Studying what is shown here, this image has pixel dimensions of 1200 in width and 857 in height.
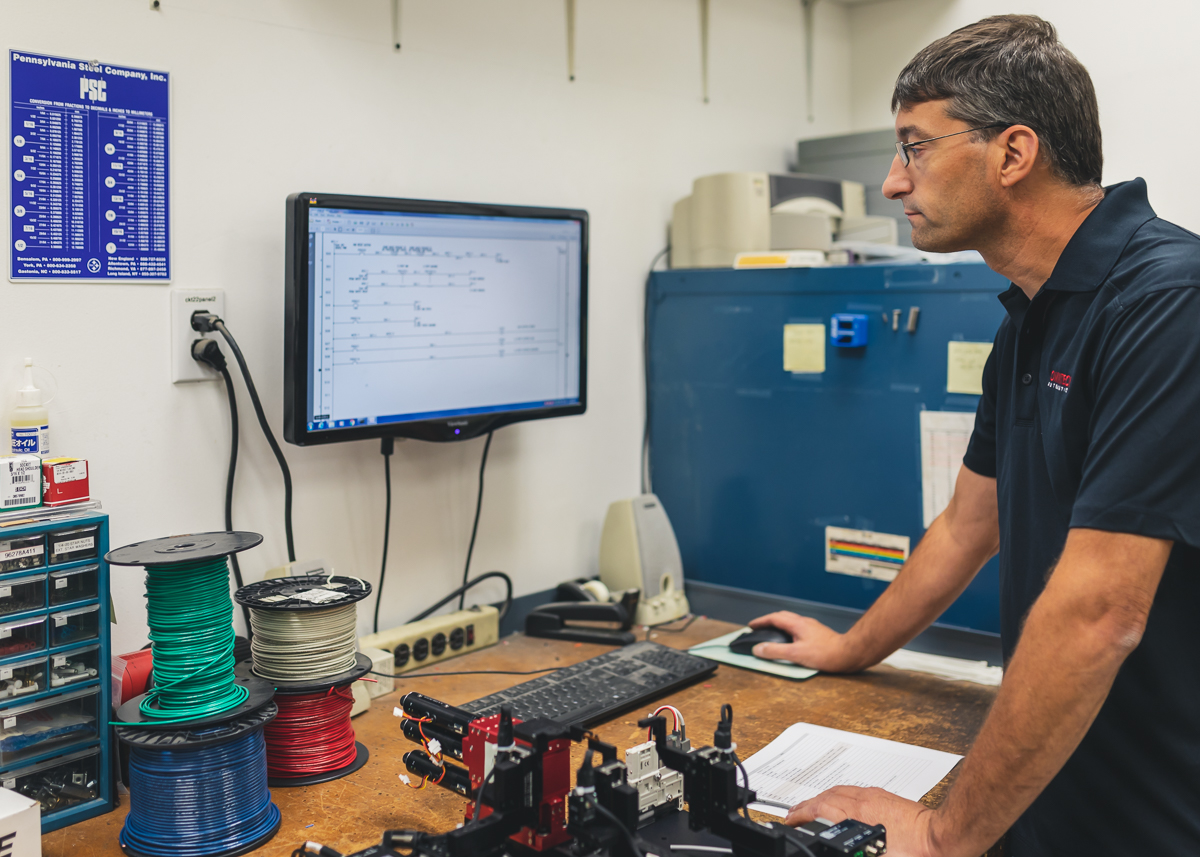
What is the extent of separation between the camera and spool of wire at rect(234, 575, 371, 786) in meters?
1.36

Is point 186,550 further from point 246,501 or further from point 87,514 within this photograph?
point 246,501

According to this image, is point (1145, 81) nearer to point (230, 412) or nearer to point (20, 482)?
point (230, 412)

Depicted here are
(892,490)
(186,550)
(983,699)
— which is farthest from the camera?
(892,490)

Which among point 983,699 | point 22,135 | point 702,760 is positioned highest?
point 22,135

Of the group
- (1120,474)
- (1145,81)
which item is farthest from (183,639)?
(1145,81)

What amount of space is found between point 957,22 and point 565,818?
2.68 meters

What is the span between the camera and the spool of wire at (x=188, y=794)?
1156 millimetres

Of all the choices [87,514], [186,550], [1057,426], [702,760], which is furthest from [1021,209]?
[87,514]

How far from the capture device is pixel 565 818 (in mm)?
1064

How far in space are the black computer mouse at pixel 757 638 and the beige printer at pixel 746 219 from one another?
90 centimetres

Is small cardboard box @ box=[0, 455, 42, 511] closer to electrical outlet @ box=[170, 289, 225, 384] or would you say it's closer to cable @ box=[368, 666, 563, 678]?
electrical outlet @ box=[170, 289, 225, 384]

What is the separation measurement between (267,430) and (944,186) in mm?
1145

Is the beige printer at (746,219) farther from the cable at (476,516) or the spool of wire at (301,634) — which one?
the spool of wire at (301,634)

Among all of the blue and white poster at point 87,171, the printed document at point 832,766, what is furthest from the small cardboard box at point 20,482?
the printed document at point 832,766
